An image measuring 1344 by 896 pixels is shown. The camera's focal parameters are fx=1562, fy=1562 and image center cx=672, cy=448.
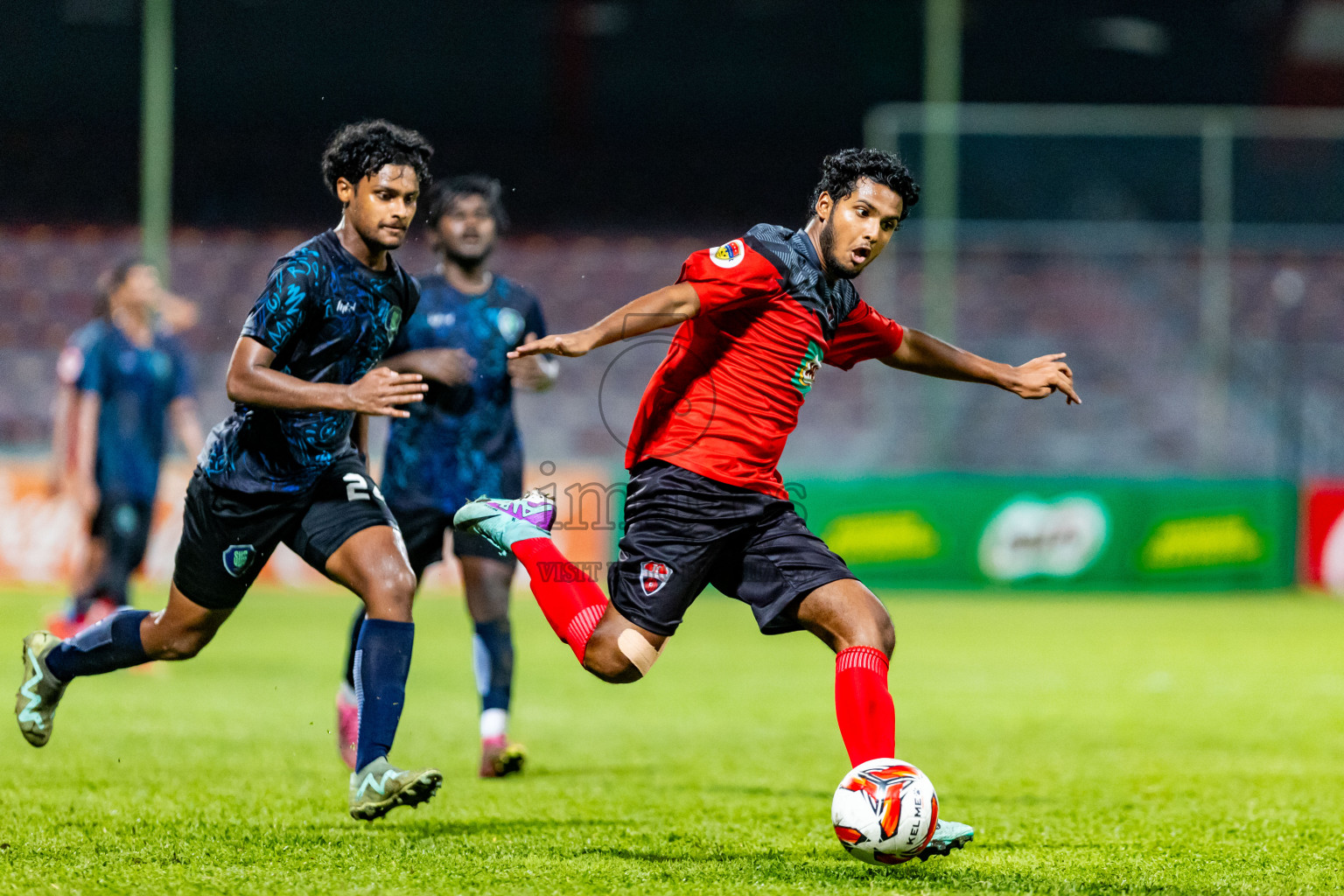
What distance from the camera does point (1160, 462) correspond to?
58.6ft

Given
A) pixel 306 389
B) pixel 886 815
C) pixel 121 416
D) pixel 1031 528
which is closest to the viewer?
pixel 886 815

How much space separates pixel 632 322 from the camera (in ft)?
13.9

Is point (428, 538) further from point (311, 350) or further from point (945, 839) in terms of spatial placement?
point (945, 839)

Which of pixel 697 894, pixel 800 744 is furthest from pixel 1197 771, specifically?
pixel 697 894

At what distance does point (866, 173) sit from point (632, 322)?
2.87 feet

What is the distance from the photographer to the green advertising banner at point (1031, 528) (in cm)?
1639

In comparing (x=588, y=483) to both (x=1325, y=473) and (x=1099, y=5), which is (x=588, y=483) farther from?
(x=1099, y=5)

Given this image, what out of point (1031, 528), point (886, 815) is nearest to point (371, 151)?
point (886, 815)

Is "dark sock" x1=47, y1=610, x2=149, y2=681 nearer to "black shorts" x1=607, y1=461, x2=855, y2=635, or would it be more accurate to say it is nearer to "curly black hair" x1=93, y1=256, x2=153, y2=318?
"black shorts" x1=607, y1=461, x2=855, y2=635

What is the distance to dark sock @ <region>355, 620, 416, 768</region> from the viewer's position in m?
4.67

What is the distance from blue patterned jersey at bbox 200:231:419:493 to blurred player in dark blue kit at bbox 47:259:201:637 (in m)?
4.55

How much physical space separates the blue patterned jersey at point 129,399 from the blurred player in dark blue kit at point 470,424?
3.58 metres

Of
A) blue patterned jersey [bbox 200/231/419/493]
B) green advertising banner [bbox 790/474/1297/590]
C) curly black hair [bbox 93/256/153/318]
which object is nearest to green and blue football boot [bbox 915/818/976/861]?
blue patterned jersey [bbox 200/231/419/493]

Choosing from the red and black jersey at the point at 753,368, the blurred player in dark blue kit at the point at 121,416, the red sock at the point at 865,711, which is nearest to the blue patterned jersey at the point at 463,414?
the red and black jersey at the point at 753,368
